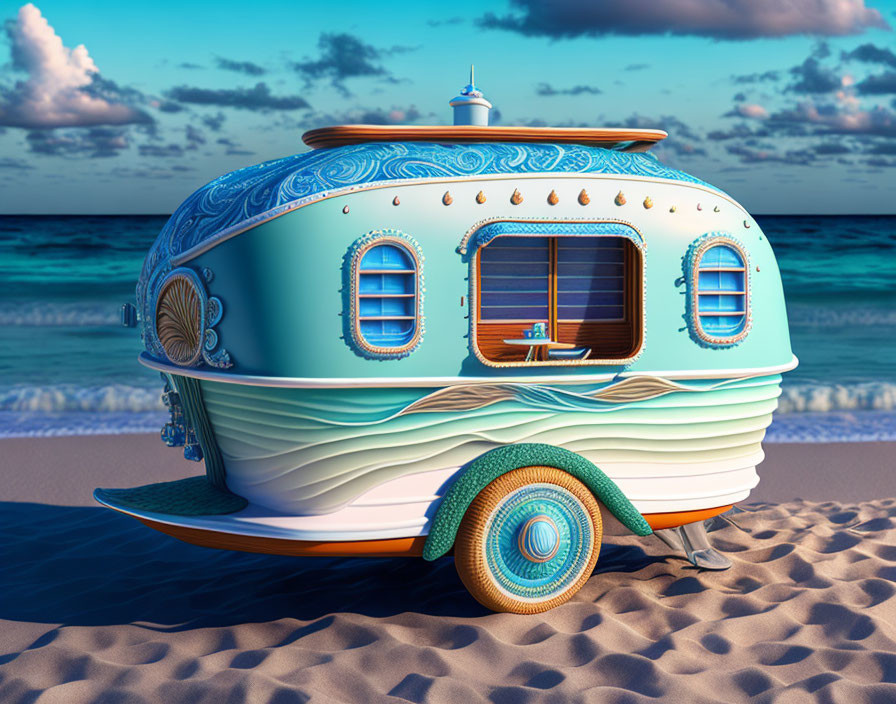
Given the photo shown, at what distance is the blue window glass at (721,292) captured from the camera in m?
4.95

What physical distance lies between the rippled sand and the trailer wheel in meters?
0.16

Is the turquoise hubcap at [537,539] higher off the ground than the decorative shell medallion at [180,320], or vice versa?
the decorative shell medallion at [180,320]

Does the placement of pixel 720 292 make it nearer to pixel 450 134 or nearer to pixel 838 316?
pixel 450 134

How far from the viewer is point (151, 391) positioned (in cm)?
1317

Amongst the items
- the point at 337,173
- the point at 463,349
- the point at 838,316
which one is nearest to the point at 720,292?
the point at 463,349

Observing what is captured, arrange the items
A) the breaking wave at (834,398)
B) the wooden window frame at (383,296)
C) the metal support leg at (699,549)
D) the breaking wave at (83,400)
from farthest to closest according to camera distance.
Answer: the breaking wave at (834,398) → the breaking wave at (83,400) → the metal support leg at (699,549) → the wooden window frame at (383,296)

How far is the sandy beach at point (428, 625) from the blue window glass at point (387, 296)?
1.60 meters

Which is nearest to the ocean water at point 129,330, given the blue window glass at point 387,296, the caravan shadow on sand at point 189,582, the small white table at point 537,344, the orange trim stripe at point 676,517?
the caravan shadow on sand at point 189,582

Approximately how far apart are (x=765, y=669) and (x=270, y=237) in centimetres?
327

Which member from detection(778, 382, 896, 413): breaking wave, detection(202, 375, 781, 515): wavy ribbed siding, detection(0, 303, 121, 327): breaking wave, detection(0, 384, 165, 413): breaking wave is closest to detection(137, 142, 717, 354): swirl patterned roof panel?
detection(202, 375, 781, 515): wavy ribbed siding

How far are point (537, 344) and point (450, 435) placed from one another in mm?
691

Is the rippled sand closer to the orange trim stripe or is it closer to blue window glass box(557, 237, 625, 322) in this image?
the orange trim stripe

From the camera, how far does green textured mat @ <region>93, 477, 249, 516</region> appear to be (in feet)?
15.4

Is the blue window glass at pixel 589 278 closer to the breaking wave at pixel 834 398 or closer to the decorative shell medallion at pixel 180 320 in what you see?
the decorative shell medallion at pixel 180 320
